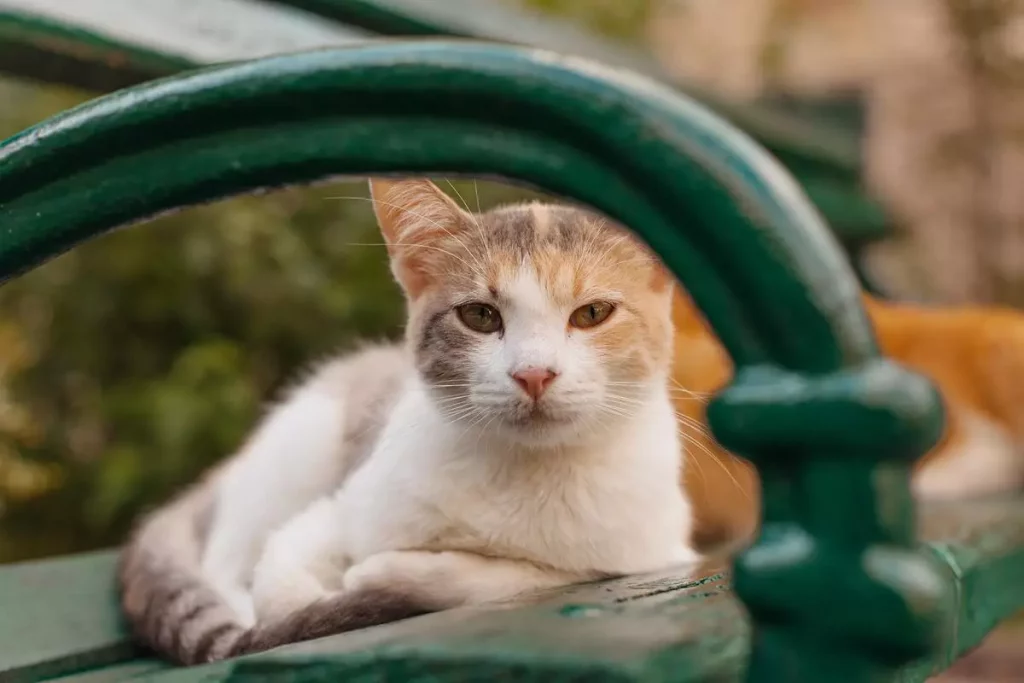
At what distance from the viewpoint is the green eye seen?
3.11 ft

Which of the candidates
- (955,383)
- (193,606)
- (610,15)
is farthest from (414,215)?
(610,15)

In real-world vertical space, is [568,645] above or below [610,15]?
below

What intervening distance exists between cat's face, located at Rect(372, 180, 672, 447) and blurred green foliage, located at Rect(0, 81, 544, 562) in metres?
1.38

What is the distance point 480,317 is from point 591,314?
11 centimetres

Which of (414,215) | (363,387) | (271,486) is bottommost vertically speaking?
(271,486)

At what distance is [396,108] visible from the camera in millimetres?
500

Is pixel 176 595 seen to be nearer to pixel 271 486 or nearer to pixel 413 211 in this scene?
pixel 271 486

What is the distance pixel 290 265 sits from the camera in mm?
2559

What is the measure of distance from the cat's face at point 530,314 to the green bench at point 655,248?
0.28m

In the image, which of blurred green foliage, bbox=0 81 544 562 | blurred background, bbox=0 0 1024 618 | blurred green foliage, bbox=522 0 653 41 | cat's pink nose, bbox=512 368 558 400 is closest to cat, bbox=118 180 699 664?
cat's pink nose, bbox=512 368 558 400

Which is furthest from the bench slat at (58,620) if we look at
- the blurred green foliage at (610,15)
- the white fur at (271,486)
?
the blurred green foliage at (610,15)

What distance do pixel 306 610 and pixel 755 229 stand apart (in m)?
0.52

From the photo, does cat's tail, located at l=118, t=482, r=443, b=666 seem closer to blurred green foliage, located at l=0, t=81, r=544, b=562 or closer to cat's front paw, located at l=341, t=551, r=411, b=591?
cat's front paw, located at l=341, t=551, r=411, b=591

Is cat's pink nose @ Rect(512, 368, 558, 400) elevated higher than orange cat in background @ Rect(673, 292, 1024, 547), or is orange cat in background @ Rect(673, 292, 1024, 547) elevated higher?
cat's pink nose @ Rect(512, 368, 558, 400)
